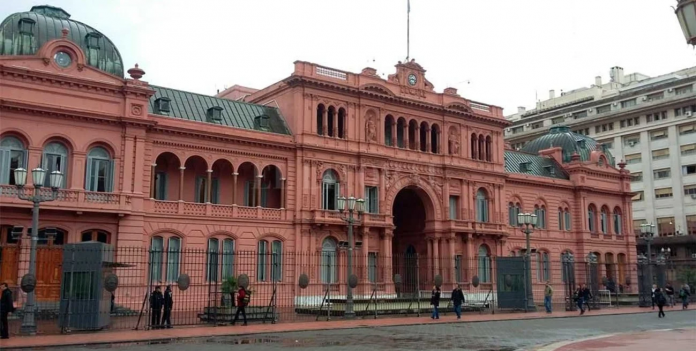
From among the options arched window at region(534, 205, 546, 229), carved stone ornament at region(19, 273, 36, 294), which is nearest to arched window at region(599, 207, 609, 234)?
arched window at region(534, 205, 546, 229)

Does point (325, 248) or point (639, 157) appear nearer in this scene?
point (325, 248)

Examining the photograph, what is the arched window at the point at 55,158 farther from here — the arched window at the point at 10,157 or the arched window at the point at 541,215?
the arched window at the point at 541,215

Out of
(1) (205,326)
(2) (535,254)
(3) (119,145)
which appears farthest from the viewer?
(2) (535,254)

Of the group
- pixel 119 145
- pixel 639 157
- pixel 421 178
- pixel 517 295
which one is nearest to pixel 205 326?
pixel 119 145

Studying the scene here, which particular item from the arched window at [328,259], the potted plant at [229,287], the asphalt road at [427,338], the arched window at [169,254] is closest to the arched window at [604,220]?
the arched window at [328,259]

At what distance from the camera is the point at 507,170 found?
192 feet

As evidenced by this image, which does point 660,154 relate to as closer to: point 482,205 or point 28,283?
point 482,205

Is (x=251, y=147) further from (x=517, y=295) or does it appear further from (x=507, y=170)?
(x=507, y=170)

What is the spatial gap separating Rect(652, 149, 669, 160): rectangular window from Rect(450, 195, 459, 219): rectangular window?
149 feet

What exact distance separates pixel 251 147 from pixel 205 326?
17209 millimetres

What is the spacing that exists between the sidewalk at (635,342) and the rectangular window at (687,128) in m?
65.8

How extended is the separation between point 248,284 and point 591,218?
146 ft

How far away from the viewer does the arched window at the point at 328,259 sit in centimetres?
4300

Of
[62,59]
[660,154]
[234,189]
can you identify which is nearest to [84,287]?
[62,59]
